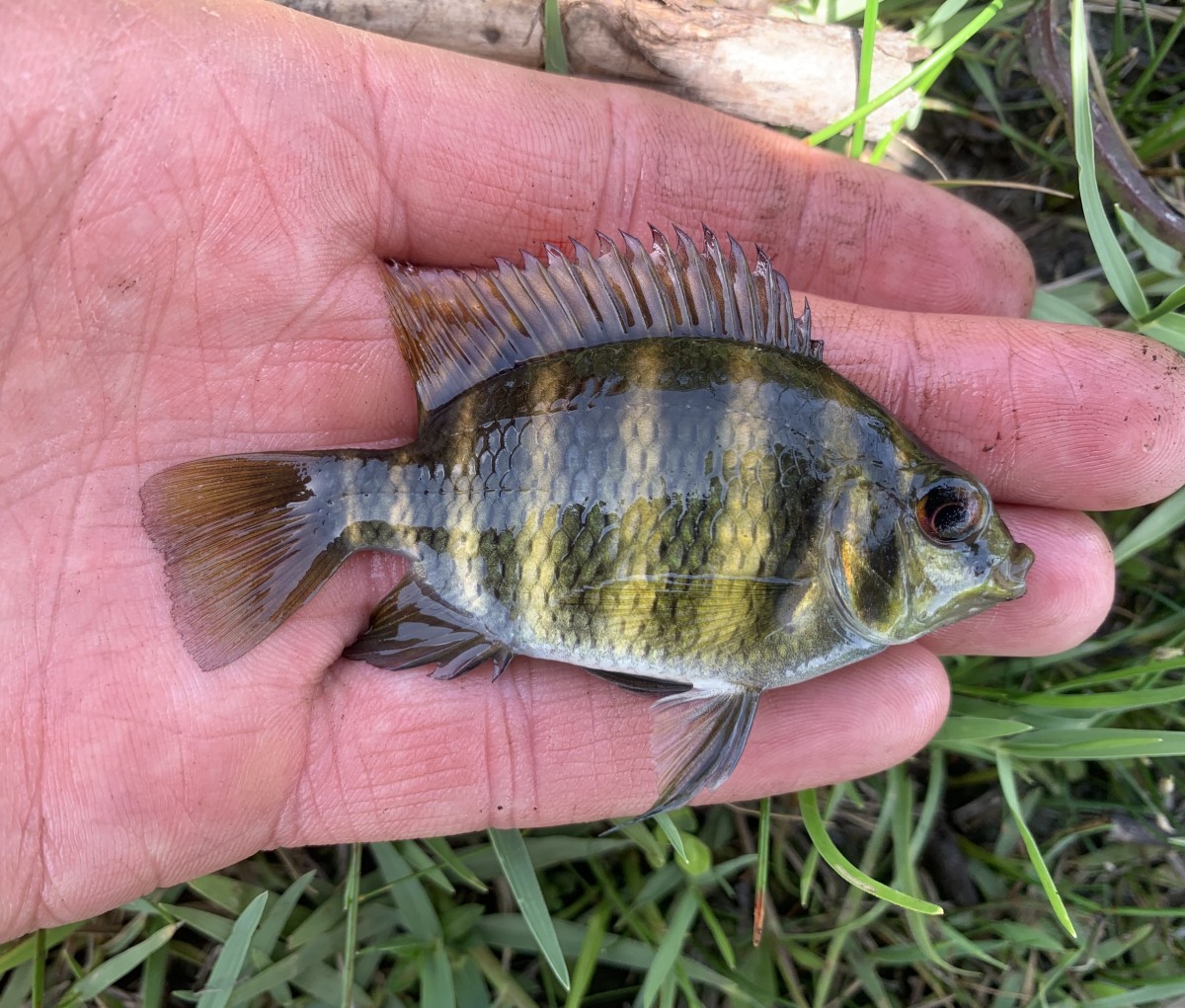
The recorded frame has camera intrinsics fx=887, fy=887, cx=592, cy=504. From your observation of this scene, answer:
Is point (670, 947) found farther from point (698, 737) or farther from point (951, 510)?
point (951, 510)

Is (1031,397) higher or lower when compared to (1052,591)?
higher

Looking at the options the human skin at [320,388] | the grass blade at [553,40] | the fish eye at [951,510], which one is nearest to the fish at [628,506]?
the fish eye at [951,510]

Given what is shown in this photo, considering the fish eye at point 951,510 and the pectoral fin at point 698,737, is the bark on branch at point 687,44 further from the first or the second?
the pectoral fin at point 698,737

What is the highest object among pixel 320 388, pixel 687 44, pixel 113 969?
pixel 687 44

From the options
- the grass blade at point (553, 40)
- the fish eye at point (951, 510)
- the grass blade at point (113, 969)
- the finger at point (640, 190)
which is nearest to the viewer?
the fish eye at point (951, 510)

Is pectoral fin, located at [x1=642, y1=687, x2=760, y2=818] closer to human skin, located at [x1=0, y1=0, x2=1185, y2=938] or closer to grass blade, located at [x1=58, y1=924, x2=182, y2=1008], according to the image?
human skin, located at [x1=0, y1=0, x2=1185, y2=938]

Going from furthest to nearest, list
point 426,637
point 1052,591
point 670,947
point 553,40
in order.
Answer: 1. point 553,40
2. point 1052,591
3. point 670,947
4. point 426,637

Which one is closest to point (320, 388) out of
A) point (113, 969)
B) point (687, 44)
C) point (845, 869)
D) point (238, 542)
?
point (238, 542)
